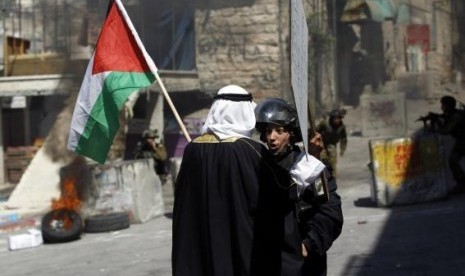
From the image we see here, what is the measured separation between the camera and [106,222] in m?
10.5

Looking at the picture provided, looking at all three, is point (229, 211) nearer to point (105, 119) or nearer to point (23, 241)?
point (105, 119)

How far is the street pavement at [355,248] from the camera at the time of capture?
274 inches

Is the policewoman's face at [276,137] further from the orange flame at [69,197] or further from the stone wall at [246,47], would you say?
the stone wall at [246,47]

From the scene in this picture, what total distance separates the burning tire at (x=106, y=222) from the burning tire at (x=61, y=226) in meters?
0.25

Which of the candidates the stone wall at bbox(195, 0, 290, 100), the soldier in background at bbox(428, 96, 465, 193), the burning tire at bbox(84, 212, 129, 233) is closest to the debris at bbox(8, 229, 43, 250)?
the burning tire at bbox(84, 212, 129, 233)

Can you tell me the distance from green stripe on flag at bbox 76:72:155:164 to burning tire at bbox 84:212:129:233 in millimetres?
5581

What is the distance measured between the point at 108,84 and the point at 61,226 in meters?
5.40

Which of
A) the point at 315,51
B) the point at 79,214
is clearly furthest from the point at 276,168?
the point at 315,51

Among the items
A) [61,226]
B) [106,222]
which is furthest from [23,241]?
[106,222]

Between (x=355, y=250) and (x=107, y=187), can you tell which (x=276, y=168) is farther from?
(x=107, y=187)

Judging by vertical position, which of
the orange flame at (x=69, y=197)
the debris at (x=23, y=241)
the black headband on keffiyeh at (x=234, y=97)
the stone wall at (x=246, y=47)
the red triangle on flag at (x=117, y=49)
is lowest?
the debris at (x=23, y=241)

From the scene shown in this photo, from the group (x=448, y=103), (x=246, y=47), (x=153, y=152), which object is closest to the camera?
(x=448, y=103)

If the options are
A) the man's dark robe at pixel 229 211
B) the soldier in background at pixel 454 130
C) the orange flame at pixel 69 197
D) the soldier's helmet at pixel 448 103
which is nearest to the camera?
the man's dark robe at pixel 229 211

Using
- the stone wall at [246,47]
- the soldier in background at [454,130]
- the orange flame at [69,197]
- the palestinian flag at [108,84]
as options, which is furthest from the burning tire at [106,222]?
the stone wall at [246,47]
